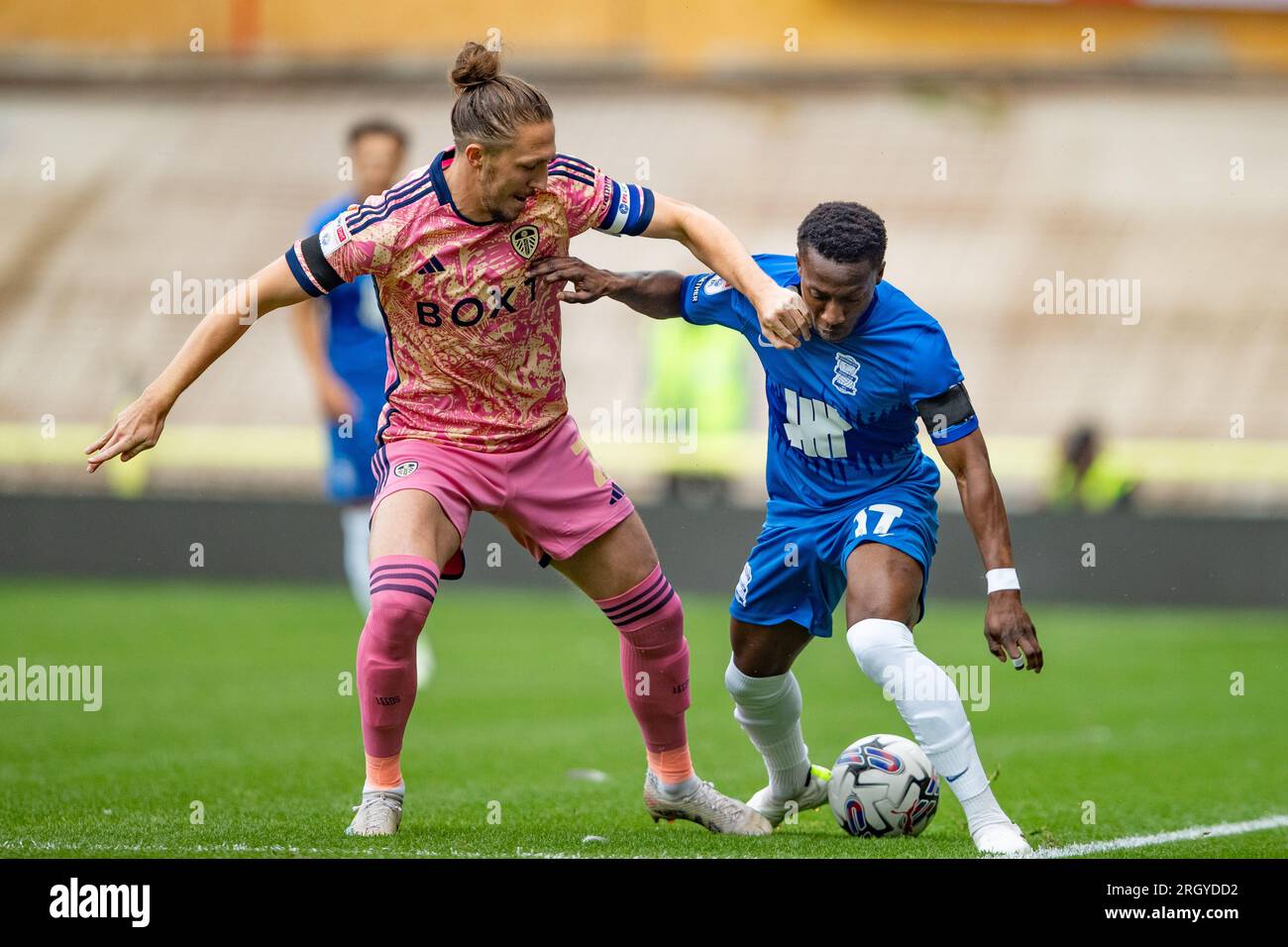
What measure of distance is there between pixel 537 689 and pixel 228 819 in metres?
4.22

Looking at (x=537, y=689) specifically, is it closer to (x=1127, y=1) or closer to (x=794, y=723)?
(x=794, y=723)

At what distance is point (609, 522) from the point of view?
Result: 17.3ft

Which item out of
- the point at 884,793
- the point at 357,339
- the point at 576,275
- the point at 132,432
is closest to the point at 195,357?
the point at 132,432

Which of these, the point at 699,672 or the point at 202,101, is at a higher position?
the point at 202,101

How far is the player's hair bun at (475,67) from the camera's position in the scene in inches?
191

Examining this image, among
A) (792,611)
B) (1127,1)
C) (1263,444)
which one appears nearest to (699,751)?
(792,611)

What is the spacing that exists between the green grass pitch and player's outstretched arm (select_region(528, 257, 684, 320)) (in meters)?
1.64

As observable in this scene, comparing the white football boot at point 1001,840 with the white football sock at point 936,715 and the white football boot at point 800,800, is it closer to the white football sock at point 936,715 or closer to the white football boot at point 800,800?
the white football sock at point 936,715

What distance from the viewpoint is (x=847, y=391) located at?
5.18 meters

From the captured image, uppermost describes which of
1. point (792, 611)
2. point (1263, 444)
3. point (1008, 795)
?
point (1263, 444)

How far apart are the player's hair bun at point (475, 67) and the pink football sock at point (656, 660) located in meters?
1.56

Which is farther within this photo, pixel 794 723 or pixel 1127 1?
pixel 1127 1

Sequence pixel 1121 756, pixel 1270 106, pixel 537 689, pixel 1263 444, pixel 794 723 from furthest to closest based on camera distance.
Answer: pixel 1270 106 → pixel 1263 444 → pixel 537 689 → pixel 1121 756 → pixel 794 723

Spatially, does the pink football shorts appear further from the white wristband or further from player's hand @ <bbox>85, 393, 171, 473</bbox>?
the white wristband
